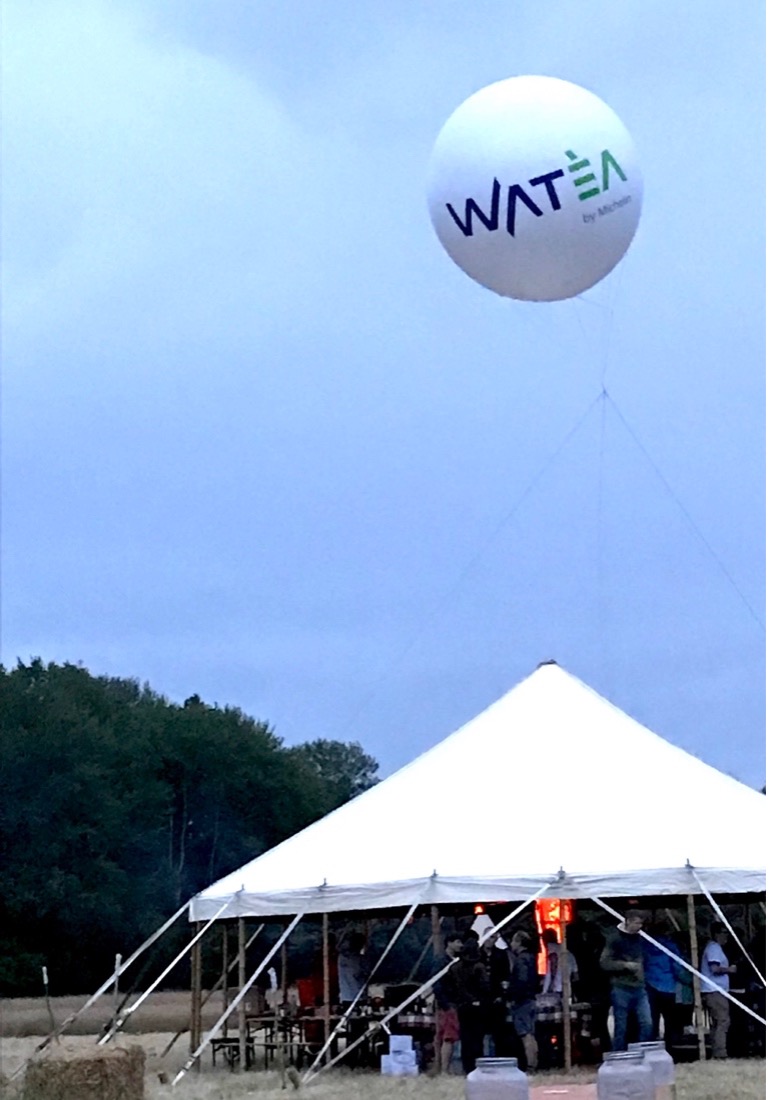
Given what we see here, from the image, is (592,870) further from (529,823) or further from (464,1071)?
(464,1071)

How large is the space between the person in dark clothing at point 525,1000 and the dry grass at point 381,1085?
15.3 inches

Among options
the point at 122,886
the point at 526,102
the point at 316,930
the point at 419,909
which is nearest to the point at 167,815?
the point at 122,886

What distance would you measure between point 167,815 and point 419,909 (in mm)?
28658

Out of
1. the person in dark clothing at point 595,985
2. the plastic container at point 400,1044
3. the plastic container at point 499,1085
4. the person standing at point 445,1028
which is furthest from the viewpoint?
the person in dark clothing at point 595,985

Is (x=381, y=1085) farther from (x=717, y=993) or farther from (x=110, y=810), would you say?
(x=110, y=810)

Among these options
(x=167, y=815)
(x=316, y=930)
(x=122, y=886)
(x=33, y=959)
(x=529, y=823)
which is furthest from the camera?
(x=167, y=815)

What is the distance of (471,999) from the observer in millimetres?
13281


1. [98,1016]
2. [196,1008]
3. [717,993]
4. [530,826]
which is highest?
[530,826]

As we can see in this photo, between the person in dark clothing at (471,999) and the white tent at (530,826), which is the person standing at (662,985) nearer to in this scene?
the white tent at (530,826)

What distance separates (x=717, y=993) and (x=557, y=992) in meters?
1.33

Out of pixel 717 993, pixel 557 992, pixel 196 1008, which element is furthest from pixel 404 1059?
pixel 196 1008

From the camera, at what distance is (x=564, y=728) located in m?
16.4

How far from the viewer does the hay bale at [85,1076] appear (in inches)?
447

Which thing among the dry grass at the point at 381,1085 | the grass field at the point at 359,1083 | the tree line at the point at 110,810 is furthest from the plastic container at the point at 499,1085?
the tree line at the point at 110,810
